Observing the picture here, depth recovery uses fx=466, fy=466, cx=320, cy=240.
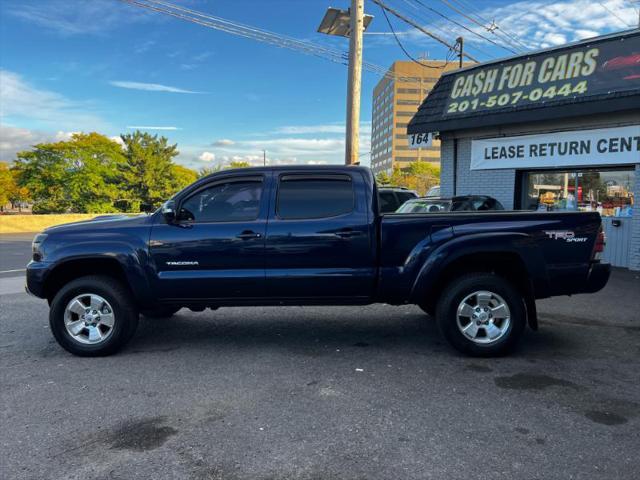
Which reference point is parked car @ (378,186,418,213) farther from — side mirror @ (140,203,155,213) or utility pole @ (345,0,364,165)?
side mirror @ (140,203,155,213)

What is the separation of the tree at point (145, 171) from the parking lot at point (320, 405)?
49536 millimetres

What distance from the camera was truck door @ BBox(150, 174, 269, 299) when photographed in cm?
475

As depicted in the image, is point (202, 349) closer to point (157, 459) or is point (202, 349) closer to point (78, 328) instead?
point (78, 328)

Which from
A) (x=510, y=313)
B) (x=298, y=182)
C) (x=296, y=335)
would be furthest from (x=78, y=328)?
(x=510, y=313)

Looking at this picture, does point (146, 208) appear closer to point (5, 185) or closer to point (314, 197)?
point (314, 197)

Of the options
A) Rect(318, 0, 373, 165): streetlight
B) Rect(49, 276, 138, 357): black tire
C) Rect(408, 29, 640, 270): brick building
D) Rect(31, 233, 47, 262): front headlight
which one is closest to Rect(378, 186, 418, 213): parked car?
Rect(408, 29, 640, 270): brick building

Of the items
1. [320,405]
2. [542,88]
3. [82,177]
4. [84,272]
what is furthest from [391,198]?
[82,177]

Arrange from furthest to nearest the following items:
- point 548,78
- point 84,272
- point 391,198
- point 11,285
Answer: point 391,198 → point 548,78 → point 11,285 → point 84,272

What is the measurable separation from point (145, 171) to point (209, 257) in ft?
174

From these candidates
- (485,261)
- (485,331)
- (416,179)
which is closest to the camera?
(485,331)

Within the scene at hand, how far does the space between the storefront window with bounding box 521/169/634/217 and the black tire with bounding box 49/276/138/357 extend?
9.04 meters

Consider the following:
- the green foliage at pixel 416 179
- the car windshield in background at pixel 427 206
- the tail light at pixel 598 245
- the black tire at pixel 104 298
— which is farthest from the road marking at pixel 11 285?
the green foliage at pixel 416 179

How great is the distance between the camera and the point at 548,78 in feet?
33.5

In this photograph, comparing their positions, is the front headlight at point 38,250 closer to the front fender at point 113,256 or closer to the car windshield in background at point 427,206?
the front fender at point 113,256
